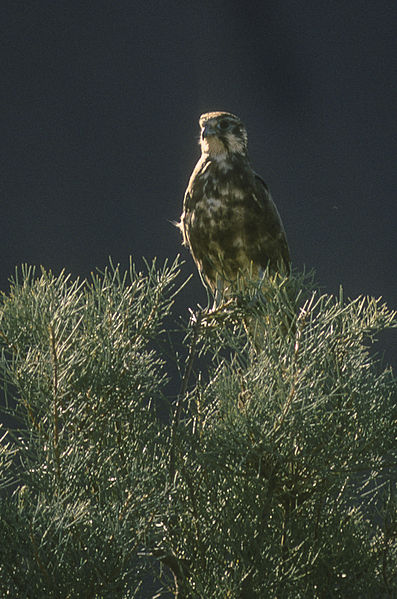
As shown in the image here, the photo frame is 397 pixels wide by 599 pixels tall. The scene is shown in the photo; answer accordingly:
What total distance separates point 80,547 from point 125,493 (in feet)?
0.16

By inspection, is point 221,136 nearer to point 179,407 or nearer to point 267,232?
point 267,232

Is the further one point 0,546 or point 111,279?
point 111,279

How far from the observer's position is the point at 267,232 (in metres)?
1.13

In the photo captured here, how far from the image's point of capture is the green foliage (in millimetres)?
433

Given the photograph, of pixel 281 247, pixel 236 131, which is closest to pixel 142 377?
pixel 281 247

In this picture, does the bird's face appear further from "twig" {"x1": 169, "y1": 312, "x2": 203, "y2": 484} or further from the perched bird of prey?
"twig" {"x1": 169, "y1": 312, "x2": 203, "y2": 484}

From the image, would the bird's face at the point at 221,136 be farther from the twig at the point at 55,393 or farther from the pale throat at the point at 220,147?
the twig at the point at 55,393

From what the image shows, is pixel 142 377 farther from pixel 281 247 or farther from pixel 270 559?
pixel 281 247

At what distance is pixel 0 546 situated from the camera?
418 mm

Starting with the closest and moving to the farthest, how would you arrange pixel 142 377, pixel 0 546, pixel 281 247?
1. pixel 0 546
2. pixel 142 377
3. pixel 281 247

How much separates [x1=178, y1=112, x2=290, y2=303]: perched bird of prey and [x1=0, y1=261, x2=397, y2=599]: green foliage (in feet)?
1.82

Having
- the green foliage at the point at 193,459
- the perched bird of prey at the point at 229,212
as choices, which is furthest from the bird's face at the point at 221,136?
the green foliage at the point at 193,459

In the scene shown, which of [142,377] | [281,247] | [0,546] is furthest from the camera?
[281,247]

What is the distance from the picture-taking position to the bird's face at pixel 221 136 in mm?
1192
